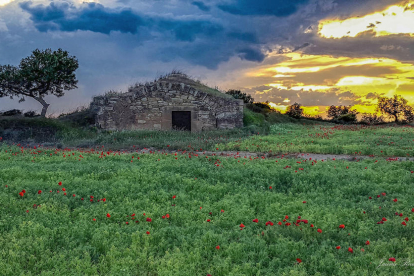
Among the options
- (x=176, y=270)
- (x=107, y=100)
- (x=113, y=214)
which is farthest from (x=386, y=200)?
(x=107, y=100)

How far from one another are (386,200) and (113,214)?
636cm

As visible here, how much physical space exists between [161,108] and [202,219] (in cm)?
2024

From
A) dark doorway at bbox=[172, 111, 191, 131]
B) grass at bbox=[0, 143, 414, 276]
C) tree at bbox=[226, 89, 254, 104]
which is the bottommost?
grass at bbox=[0, 143, 414, 276]

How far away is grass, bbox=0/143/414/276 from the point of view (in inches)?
205

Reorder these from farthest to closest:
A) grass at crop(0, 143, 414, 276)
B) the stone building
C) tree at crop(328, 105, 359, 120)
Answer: tree at crop(328, 105, 359, 120) → the stone building → grass at crop(0, 143, 414, 276)

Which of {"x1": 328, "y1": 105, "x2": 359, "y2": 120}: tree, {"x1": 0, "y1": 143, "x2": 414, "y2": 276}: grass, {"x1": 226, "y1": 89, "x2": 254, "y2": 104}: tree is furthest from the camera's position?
{"x1": 328, "y1": 105, "x2": 359, "y2": 120}: tree

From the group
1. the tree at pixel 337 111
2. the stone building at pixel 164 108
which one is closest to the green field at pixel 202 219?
the stone building at pixel 164 108

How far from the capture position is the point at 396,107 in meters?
44.6

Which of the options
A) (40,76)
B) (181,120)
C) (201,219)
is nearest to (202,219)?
(201,219)

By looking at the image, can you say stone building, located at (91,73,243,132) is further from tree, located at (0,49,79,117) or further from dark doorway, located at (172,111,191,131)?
tree, located at (0,49,79,117)

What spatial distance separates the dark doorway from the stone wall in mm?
441

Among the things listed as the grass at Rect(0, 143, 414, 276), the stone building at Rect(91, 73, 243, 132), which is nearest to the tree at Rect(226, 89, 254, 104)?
the stone building at Rect(91, 73, 243, 132)

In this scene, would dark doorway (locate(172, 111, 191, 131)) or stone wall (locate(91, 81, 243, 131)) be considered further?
dark doorway (locate(172, 111, 191, 131))

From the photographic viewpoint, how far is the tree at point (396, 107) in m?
44.2
